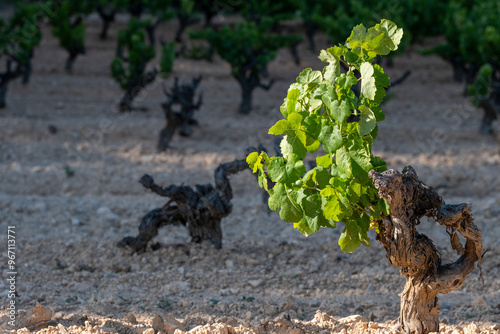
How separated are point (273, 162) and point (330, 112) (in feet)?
1.06

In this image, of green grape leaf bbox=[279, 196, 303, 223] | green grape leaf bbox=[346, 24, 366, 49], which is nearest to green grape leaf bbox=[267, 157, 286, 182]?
green grape leaf bbox=[279, 196, 303, 223]

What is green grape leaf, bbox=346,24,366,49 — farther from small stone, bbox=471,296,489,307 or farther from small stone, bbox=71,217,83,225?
small stone, bbox=71,217,83,225

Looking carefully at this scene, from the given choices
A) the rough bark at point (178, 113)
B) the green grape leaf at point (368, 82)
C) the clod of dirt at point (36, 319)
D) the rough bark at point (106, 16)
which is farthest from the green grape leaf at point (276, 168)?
the rough bark at point (106, 16)

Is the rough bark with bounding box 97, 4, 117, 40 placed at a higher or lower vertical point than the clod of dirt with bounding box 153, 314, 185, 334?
higher

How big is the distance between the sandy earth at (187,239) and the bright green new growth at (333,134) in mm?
890

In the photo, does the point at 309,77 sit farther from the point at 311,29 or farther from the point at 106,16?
the point at 106,16

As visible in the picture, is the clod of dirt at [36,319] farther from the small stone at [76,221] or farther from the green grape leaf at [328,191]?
the small stone at [76,221]

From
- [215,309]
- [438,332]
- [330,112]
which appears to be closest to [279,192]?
[330,112]

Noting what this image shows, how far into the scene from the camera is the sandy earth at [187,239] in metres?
3.89

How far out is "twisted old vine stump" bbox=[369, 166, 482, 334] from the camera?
270cm

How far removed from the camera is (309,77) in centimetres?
263

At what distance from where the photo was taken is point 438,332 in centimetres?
304

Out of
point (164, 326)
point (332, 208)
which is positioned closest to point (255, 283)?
point (164, 326)

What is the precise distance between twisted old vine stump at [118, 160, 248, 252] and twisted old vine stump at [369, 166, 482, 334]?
2141 mm
